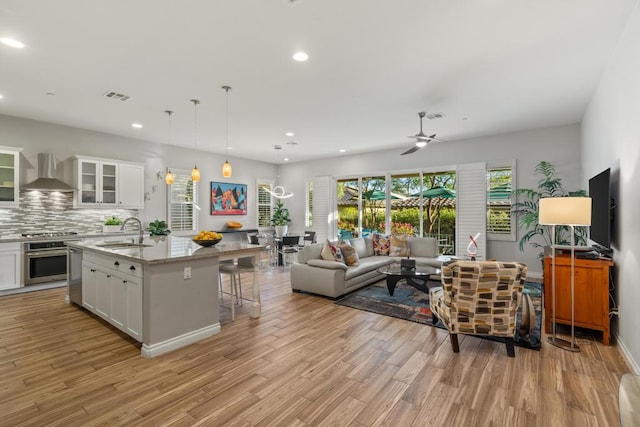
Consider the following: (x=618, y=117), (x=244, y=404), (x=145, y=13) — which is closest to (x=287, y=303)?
(x=244, y=404)

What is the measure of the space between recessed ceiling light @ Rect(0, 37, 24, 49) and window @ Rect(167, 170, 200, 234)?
468 cm

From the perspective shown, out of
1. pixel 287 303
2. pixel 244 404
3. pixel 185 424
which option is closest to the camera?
pixel 185 424

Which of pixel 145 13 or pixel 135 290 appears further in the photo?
pixel 135 290

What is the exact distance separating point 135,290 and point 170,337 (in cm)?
59

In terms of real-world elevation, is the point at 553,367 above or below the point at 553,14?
below

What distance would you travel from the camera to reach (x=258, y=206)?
9.98 metres

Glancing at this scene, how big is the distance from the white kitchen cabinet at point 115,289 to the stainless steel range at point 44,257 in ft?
6.50

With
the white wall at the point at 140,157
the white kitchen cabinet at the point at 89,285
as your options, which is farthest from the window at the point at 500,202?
the white kitchen cabinet at the point at 89,285

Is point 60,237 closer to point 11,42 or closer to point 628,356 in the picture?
point 11,42

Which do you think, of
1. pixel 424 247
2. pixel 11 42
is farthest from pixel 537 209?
pixel 11 42

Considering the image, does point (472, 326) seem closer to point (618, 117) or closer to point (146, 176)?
point (618, 117)

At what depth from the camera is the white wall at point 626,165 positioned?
2.70 meters

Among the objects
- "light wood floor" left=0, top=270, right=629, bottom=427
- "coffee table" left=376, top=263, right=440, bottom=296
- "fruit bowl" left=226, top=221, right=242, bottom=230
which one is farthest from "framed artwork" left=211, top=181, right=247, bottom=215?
"coffee table" left=376, top=263, right=440, bottom=296

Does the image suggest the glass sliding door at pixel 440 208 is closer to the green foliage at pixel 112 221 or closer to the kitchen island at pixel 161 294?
the kitchen island at pixel 161 294
